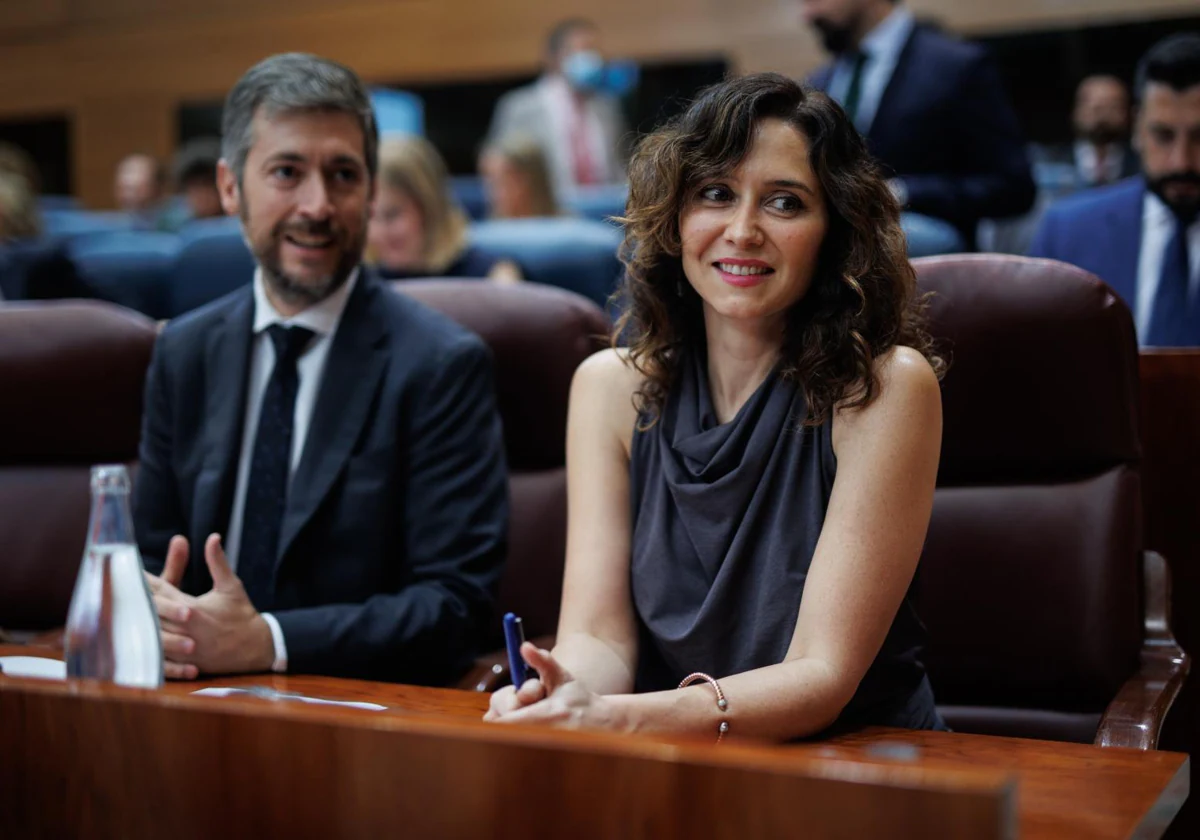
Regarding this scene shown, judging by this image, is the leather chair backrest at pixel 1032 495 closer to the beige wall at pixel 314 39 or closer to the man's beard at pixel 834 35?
the man's beard at pixel 834 35

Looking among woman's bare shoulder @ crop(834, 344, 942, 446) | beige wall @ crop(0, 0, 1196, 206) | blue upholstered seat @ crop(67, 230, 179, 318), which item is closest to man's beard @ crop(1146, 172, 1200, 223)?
woman's bare shoulder @ crop(834, 344, 942, 446)

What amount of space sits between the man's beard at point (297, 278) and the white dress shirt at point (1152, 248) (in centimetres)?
157

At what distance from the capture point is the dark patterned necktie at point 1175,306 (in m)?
2.57

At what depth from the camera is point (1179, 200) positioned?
2.72m

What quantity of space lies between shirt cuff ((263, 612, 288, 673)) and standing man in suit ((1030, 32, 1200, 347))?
1782 millimetres

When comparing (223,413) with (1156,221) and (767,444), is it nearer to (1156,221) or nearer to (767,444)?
(767,444)

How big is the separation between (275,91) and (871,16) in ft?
5.33

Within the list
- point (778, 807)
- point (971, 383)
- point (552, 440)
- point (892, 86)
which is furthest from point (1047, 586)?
point (892, 86)

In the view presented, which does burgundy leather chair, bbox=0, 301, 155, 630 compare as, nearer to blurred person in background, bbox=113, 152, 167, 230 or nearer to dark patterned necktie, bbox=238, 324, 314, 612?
dark patterned necktie, bbox=238, 324, 314, 612

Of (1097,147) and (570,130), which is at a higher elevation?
(570,130)

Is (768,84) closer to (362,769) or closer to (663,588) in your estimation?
(663,588)

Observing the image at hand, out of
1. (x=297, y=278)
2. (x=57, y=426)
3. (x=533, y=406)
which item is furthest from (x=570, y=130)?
(x=297, y=278)

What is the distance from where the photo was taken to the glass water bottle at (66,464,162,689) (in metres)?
1.07

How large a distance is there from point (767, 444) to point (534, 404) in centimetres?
64
